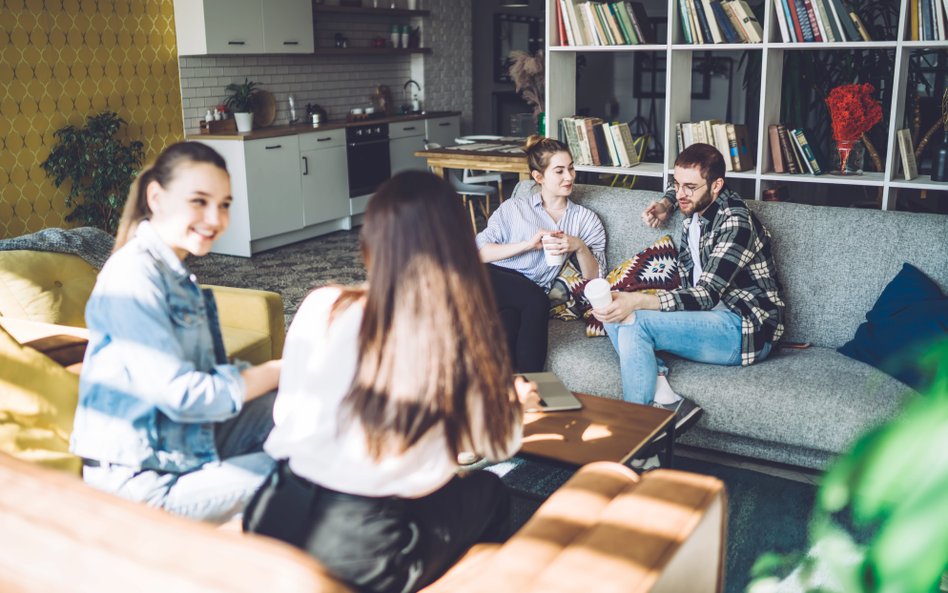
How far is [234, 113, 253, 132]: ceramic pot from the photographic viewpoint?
21.8 ft

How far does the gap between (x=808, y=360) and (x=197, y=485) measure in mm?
1992

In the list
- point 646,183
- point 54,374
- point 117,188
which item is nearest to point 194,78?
point 117,188

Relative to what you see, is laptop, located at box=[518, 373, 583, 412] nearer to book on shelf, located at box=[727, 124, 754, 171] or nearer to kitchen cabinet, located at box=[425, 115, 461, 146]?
book on shelf, located at box=[727, 124, 754, 171]

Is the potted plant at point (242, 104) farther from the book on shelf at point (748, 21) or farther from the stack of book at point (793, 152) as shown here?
the stack of book at point (793, 152)

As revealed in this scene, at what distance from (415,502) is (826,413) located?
159 cm

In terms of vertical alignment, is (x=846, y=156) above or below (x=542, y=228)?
above

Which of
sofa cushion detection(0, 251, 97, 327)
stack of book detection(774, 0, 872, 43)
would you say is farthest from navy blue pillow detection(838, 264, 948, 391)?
sofa cushion detection(0, 251, 97, 327)

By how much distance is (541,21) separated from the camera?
1074 centimetres

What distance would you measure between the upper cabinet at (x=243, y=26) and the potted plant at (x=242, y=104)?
0.94ft

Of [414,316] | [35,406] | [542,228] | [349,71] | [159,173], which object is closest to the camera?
[414,316]

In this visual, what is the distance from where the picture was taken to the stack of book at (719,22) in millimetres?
3914

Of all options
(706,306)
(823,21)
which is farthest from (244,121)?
(706,306)

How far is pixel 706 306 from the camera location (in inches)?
117

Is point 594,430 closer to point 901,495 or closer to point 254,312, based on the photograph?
point 254,312
